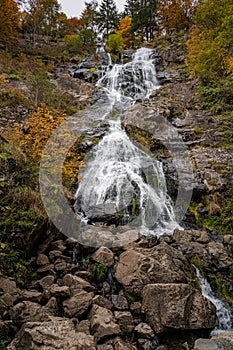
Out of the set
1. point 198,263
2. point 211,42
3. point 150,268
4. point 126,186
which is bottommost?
point 198,263

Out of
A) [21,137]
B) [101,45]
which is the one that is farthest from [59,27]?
[21,137]

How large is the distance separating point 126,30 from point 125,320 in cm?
3248

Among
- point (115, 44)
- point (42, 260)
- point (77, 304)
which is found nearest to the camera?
point (77, 304)

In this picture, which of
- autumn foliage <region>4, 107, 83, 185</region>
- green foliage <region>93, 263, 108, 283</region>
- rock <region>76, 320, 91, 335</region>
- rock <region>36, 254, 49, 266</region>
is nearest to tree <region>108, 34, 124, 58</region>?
autumn foliage <region>4, 107, 83, 185</region>

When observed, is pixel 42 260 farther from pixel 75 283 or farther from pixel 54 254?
pixel 75 283

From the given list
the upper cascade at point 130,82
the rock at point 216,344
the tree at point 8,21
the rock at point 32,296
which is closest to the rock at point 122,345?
the rock at point 216,344

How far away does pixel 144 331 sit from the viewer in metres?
4.91

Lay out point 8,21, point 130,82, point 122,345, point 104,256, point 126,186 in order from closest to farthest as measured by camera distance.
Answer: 1. point 122,345
2. point 104,256
3. point 126,186
4. point 130,82
5. point 8,21

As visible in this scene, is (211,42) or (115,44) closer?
(211,42)

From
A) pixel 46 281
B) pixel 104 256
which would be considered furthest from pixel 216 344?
pixel 46 281

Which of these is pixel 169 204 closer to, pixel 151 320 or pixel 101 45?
pixel 151 320

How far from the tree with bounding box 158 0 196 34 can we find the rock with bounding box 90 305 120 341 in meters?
30.7

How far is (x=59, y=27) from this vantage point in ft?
102

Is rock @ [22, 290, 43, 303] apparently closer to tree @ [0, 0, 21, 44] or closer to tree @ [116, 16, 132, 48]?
tree @ [0, 0, 21, 44]
